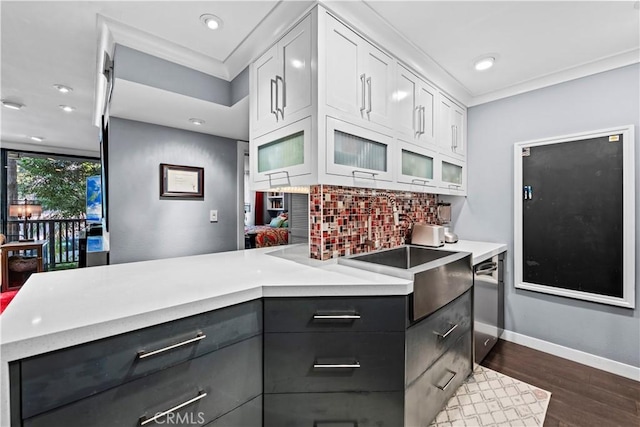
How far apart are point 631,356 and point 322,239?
2.45 meters

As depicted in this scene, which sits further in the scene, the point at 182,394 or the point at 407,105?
the point at 407,105

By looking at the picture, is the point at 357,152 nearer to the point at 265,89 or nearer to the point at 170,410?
the point at 265,89

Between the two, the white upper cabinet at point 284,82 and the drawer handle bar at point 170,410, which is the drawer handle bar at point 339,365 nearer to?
the drawer handle bar at point 170,410

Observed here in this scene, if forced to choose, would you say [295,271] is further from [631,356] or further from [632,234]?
[631,356]

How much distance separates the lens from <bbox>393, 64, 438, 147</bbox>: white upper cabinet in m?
1.90

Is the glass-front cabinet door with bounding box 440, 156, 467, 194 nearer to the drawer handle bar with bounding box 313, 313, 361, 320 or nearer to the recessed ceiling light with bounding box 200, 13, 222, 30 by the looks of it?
the drawer handle bar with bounding box 313, 313, 361, 320

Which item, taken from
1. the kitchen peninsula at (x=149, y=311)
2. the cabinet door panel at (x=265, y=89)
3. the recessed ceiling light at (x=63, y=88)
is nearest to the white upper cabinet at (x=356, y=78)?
the cabinet door panel at (x=265, y=89)

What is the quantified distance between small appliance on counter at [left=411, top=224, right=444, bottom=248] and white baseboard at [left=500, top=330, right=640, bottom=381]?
1169 mm

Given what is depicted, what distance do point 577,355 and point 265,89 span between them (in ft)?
10.3

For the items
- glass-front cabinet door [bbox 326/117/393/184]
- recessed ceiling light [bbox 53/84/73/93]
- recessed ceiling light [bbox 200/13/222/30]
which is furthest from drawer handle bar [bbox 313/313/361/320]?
recessed ceiling light [bbox 53/84/73/93]

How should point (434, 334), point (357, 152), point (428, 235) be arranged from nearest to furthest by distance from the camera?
point (434, 334) → point (357, 152) → point (428, 235)

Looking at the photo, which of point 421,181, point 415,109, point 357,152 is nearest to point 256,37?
point 357,152

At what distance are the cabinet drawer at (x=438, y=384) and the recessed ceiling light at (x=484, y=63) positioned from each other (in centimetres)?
201

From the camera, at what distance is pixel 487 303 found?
215 centimetres
